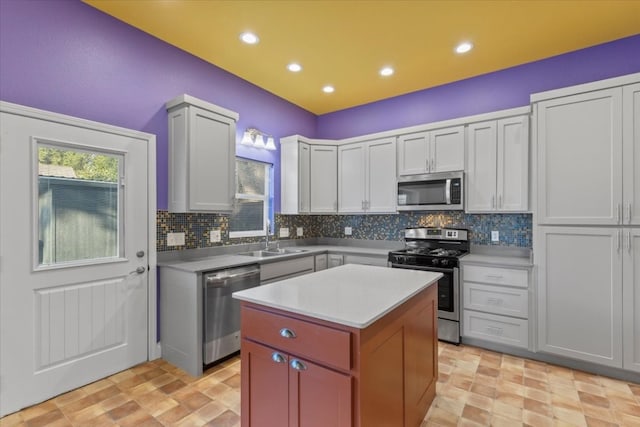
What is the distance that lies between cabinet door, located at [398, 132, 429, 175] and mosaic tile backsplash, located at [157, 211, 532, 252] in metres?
0.62

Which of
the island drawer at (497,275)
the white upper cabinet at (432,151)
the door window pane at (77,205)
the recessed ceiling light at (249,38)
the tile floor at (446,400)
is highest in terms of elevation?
the recessed ceiling light at (249,38)

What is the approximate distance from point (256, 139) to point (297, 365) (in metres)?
3.00

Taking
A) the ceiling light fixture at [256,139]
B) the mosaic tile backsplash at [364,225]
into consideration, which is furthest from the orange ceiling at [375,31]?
the mosaic tile backsplash at [364,225]

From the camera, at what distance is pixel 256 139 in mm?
3814

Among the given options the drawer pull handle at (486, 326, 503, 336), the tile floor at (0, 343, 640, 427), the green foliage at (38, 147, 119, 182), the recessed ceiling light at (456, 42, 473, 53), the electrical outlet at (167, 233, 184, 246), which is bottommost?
the tile floor at (0, 343, 640, 427)

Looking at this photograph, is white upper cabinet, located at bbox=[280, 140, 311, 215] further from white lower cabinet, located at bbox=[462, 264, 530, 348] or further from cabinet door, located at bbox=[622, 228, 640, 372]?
cabinet door, located at bbox=[622, 228, 640, 372]

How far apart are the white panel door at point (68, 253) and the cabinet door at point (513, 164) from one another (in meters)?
3.48

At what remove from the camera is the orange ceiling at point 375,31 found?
95.3 inches

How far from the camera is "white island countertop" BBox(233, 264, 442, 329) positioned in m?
1.33

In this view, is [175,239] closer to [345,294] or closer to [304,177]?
[304,177]

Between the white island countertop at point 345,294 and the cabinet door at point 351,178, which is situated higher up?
the cabinet door at point 351,178

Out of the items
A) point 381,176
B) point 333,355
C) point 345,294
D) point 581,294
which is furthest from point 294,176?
point 581,294

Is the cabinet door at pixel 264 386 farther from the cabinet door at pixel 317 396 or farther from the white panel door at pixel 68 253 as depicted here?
the white panel door at pixel 68 253

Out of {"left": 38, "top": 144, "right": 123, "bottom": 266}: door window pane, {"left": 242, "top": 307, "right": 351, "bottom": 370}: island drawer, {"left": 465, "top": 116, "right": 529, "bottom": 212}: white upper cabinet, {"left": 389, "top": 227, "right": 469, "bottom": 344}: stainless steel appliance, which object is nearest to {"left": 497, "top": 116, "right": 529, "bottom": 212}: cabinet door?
{"left": 465, "top": 116, "right": 529, "bottom": 212}: white upper cabinet
